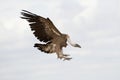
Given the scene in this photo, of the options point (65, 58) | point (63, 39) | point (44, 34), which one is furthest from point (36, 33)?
point (65, 58)

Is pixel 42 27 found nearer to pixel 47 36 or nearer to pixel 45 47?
pixel 47 36

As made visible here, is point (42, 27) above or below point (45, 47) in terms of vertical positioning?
above

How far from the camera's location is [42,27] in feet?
34.8

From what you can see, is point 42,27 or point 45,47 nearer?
point 45,47

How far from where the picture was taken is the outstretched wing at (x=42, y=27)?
9.84 m

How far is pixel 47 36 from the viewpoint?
993cm

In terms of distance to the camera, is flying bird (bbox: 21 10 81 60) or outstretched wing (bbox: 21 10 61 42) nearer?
flying bird (bbox: 21 10 81 60)

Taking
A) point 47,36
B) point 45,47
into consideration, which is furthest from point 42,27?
point 45,47

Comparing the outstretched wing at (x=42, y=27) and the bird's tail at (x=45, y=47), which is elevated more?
the outstretched wing at (x=42, y=27)

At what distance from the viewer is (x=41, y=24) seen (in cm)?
1062

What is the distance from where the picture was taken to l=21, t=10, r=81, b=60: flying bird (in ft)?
27.6

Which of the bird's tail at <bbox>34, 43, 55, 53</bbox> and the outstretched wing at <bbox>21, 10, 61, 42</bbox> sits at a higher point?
the outstretched wing at <bbox>21, 10, 61, 42</bbox>

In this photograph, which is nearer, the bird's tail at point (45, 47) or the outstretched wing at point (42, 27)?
the bird's tail at point (45, 47)

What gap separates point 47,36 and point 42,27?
0.84 metres
